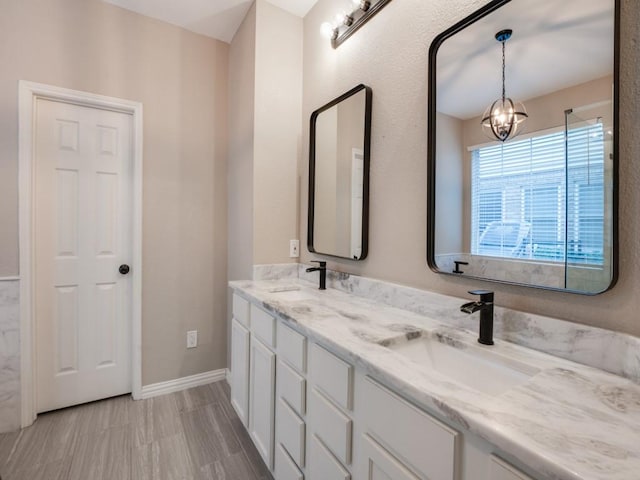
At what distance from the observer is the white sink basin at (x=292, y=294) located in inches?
62.9

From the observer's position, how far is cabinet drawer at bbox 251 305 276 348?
1.44m

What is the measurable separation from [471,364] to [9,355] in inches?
100

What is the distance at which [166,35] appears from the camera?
2.33 metres

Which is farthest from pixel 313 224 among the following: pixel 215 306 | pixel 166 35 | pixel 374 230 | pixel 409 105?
pixel 166 35

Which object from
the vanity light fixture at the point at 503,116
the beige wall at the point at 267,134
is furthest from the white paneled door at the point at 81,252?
the vanity light fixture at the point at 503,116

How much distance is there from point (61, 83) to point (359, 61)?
1907mm

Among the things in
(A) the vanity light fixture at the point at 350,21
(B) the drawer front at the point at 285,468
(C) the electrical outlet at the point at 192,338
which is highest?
(A) the vanity light fixture at the point at 350,21

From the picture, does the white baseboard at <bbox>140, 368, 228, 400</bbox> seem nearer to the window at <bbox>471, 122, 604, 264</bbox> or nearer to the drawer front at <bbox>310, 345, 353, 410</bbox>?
the drawer front at <bbox>310, 345, 353, 410</bbox>

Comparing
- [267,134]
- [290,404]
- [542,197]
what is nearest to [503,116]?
[542,197]

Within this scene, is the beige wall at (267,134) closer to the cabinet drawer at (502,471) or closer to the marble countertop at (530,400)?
the marble countertop at (530,400)

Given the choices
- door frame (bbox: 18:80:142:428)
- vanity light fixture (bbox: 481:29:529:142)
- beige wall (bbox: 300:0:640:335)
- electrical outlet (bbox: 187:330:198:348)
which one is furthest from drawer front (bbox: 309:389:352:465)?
door frame (bbox: 18:80:142:428)

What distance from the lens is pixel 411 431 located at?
73cm

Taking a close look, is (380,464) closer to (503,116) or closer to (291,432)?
(291,432)

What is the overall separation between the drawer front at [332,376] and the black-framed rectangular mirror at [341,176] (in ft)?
2.23
